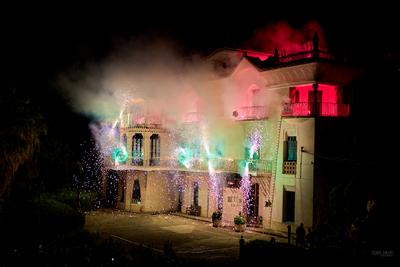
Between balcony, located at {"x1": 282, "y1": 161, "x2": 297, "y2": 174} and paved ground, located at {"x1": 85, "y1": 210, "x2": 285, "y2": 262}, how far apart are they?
3715 millimetres

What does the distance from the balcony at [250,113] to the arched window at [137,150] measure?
902 centimetres

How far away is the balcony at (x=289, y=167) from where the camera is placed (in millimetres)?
27750

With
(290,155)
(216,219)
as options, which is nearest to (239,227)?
(216,219)

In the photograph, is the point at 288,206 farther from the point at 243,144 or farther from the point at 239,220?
the point at 243,144

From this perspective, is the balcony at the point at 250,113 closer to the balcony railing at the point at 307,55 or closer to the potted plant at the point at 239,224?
the balcony railing at the point at 307,55

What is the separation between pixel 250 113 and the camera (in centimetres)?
3059

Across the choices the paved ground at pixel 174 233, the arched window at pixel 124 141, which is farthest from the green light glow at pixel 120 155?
the paved ground at pixel 174 233

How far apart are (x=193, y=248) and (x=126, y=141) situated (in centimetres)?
1535

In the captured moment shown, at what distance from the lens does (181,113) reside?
36.6 meters

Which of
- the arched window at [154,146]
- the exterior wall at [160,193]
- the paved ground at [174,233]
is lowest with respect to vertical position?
the paved ground at [174,233]

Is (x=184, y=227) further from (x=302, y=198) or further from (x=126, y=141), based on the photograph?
(x=126, y=141)

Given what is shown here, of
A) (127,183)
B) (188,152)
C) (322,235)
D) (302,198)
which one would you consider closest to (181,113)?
(188,152)

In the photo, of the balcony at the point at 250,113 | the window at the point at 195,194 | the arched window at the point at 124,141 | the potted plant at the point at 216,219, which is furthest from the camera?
the arched window at the point at 124,141

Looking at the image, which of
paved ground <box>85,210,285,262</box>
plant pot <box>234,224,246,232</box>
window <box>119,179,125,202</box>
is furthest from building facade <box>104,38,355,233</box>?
paved ground <box>85,210,285,262</box>
